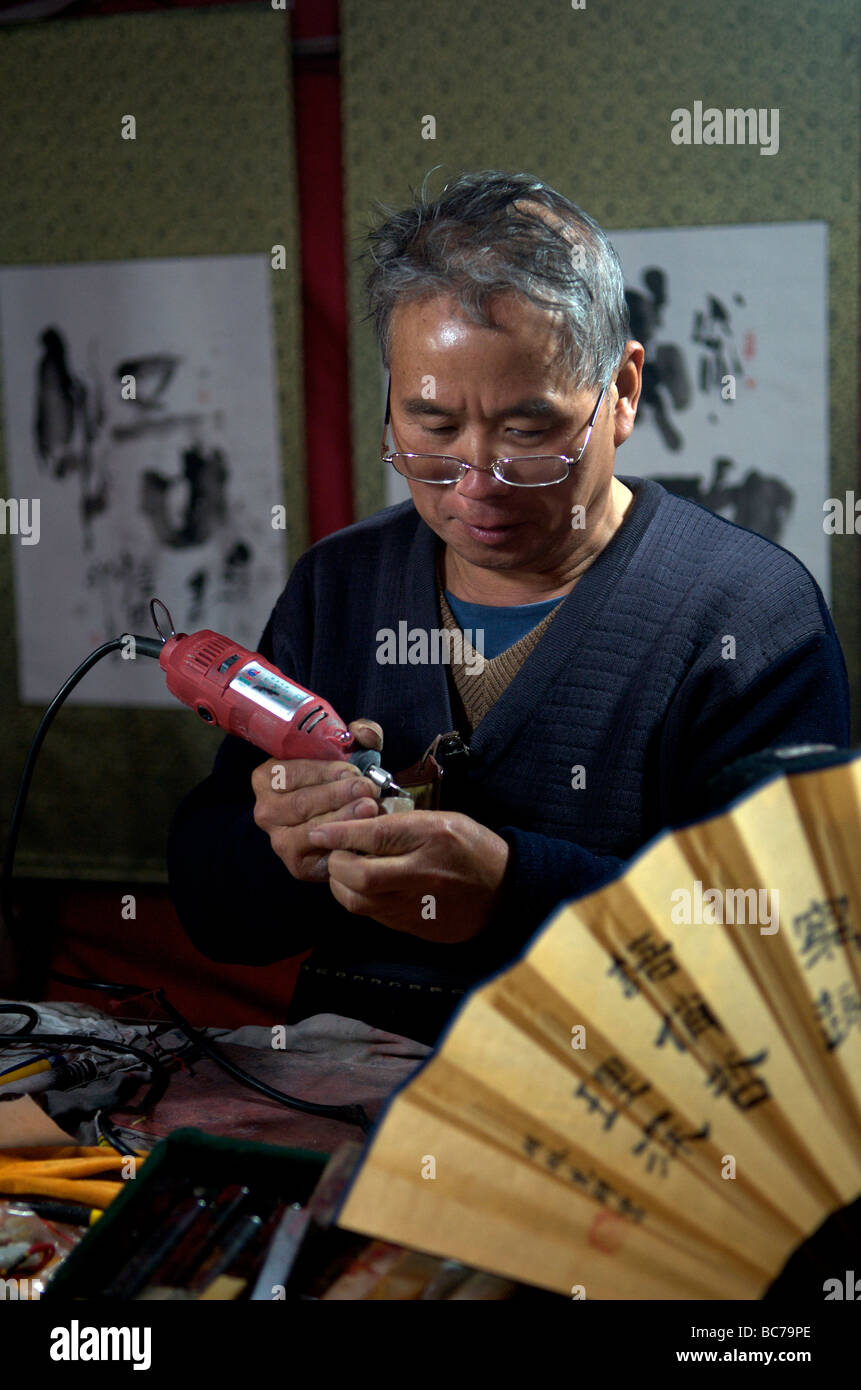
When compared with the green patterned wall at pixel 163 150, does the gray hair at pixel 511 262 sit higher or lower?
lower

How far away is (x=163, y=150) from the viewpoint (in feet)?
9.69

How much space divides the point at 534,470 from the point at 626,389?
22 centimetres

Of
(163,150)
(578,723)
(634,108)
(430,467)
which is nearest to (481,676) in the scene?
(578,723)

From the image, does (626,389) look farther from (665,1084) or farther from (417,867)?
(665,1084)

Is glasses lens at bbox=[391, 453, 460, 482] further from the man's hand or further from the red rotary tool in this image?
the man's hand

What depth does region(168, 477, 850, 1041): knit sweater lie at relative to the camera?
4.29 feet

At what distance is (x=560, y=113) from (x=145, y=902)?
232 centimetres

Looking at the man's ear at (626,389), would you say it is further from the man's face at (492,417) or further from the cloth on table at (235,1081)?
the cloth on table at (235,1081)

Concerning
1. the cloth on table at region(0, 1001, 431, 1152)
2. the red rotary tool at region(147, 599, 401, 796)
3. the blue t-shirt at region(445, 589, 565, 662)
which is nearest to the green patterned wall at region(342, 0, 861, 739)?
the blue t-shirt at region(445, 589, 565, 662)

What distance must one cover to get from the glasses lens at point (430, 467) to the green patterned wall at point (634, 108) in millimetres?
1790

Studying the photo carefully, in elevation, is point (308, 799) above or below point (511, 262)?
below

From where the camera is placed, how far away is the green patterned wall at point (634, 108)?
261cm

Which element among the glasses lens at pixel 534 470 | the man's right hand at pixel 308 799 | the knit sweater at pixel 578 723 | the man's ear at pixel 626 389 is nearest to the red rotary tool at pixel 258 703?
the man's right hand at pixel 308 799

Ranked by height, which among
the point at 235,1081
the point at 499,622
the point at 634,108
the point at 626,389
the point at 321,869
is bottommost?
the point at 235,1081
